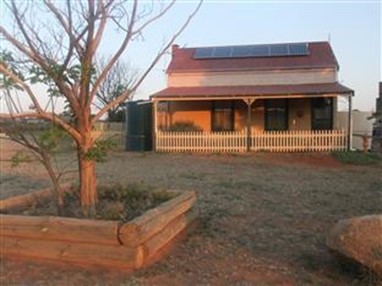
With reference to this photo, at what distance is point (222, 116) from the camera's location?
2652cm

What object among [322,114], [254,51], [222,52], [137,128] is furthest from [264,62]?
[137,128]

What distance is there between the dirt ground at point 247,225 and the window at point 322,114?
335 inches

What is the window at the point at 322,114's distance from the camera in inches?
998

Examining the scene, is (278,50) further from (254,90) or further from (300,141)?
(300,141)

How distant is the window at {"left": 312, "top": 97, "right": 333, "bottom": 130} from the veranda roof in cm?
93

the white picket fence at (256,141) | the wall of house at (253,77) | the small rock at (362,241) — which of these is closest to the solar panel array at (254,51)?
the wall of house at (253,77)

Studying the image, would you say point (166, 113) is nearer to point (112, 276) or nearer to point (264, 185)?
point (264, 185)

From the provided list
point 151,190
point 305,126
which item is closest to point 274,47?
point 305,126

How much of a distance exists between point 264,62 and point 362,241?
73.2 ft

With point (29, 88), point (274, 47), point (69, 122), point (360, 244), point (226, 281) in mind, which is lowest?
point (226, 281)

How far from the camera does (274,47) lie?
2831 cm

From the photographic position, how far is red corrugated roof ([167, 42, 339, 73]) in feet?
84.9

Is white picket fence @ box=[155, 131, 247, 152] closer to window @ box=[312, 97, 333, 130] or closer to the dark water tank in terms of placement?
the dark water tank

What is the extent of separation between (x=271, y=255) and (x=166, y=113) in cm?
2133
